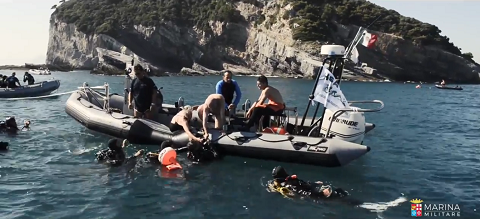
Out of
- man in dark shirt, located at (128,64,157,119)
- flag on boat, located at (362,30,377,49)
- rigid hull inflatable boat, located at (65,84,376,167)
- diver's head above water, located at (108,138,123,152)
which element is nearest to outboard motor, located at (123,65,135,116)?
rigid hull inflatable boat, located at (65,84,376,167)

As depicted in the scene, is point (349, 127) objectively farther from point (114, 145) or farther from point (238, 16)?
point (238, 16)

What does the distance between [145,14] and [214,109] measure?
3478 inches

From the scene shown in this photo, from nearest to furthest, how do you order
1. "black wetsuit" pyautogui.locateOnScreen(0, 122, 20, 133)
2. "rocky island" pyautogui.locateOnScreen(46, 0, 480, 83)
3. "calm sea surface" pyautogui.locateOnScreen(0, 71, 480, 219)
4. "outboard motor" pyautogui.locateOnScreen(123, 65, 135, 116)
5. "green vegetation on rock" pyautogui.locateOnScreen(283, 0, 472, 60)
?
1. "calm sea surface" pyautogui.locateOnScreen(0, 71, 480, 219)
2. "outboard motor" pyautogui.locateOnScreen(123, 65, 135, 116)
3. "black wetsuit" pyautogui.locateOnScreen(0, 122, 20, 133)
4. "rocky island" pyautogui.locateOnScreen(46, 0, 480, 83)
5. "green vegetation on rock" pyautogui.locateOnScreen(283, 0, 472, 60)

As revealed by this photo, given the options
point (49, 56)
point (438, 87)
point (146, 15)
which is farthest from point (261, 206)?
point (49, 56)

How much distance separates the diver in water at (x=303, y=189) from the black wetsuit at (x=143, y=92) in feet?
19.7

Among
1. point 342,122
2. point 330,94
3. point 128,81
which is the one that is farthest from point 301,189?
point 128,81

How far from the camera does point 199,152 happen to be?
1156cm

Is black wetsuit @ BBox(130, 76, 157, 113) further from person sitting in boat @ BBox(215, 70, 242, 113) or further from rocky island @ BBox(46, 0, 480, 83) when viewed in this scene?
rocky island @ BBox(46, 0, 480, 83)

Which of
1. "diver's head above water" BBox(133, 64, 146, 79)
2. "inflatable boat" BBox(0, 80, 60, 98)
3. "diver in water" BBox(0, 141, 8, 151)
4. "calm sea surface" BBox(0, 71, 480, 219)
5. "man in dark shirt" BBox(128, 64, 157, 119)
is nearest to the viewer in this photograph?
"calm sea surface" BBox(0, 71, 480, 219)

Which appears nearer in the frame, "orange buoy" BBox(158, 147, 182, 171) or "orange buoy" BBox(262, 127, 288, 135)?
"orange buoy" BBox(158, 147, 182, 171)

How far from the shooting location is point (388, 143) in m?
15.4

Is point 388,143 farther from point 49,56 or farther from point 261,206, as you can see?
point 49,56

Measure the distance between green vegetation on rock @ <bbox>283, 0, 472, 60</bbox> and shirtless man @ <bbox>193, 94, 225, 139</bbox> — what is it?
67472 mm

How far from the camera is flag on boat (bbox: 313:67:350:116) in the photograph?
451 inches
